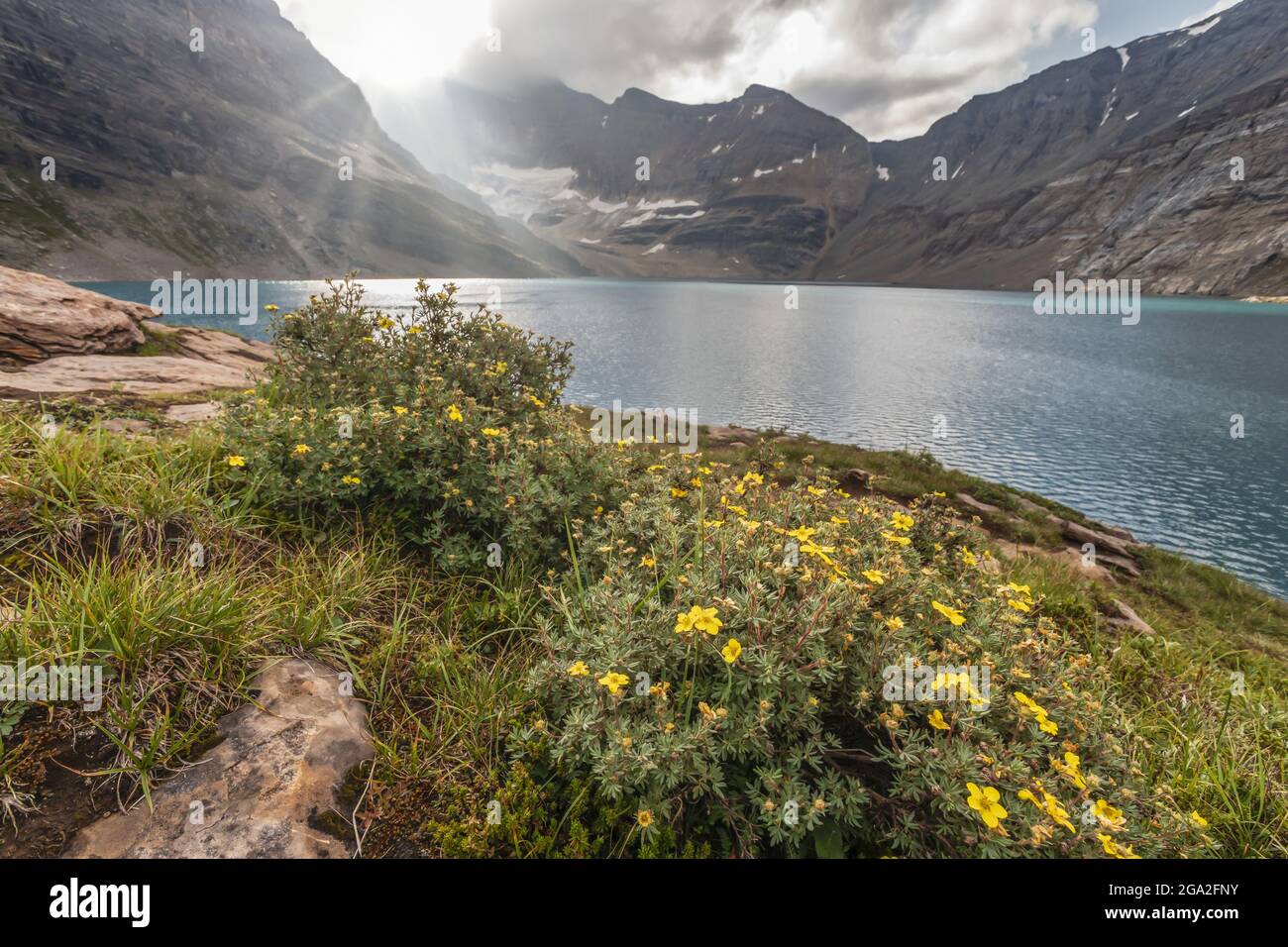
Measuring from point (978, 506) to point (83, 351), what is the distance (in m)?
20.4

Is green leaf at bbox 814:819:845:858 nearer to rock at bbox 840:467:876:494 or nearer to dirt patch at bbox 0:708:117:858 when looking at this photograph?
dirt patch at bbox 0:708:117:858

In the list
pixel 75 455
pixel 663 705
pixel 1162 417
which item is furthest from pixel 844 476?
pixel 1162 417

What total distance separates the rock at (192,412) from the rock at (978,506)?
16378 mm

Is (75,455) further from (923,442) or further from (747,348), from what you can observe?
(747,348)

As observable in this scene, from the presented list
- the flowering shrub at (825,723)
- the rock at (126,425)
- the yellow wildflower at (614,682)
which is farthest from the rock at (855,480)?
the rock at (126,425)

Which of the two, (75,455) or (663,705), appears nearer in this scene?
(663,705)

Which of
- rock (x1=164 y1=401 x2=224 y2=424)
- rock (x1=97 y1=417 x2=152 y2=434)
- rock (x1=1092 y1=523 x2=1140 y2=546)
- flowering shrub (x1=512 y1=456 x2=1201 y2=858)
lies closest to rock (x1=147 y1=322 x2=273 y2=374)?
rock (x1=164 y1=401 x2=224 y2=424)

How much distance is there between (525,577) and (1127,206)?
26589 centimetres

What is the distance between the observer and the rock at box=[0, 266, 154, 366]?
845cm

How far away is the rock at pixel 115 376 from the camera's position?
6.74 metres

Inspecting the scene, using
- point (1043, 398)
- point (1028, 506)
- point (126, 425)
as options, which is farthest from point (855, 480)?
point (1043, 398)

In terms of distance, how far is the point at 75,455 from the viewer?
4426 mm

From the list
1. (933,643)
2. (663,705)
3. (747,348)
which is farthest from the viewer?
(747,348)

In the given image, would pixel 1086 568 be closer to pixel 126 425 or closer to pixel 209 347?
pixel 126 425
